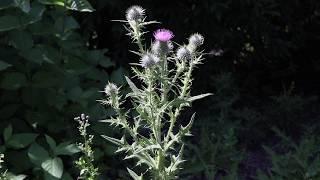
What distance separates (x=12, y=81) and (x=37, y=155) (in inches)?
17.3

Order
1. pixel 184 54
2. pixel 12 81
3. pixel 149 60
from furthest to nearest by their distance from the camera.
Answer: pixel 12 81
pixel 184 54
pixel 149 60

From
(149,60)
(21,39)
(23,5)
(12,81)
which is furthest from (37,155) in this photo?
(149,60)

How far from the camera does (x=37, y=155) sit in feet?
10.00

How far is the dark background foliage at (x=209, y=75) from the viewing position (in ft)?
11.0

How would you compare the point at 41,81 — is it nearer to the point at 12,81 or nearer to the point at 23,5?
the point at 12,81

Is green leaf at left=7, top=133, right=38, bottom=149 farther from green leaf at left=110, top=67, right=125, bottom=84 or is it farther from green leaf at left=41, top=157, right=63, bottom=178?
green leaf at left=110, top=67, right=125, bottom=84

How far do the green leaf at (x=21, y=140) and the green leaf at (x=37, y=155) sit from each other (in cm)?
6

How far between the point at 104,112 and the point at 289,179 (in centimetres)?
106

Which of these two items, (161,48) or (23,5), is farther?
(23,5)

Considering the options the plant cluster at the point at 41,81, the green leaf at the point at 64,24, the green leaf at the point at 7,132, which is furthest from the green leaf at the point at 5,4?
the green leaf at the point at 7,132

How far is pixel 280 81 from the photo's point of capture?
17.1ft

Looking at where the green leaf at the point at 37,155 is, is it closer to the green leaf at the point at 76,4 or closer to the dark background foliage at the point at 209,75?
the dark background foliage at the point at 209,75

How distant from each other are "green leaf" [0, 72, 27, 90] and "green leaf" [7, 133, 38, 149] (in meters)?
0.26

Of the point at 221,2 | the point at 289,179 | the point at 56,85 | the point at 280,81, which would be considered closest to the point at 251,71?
the point at 280,81
